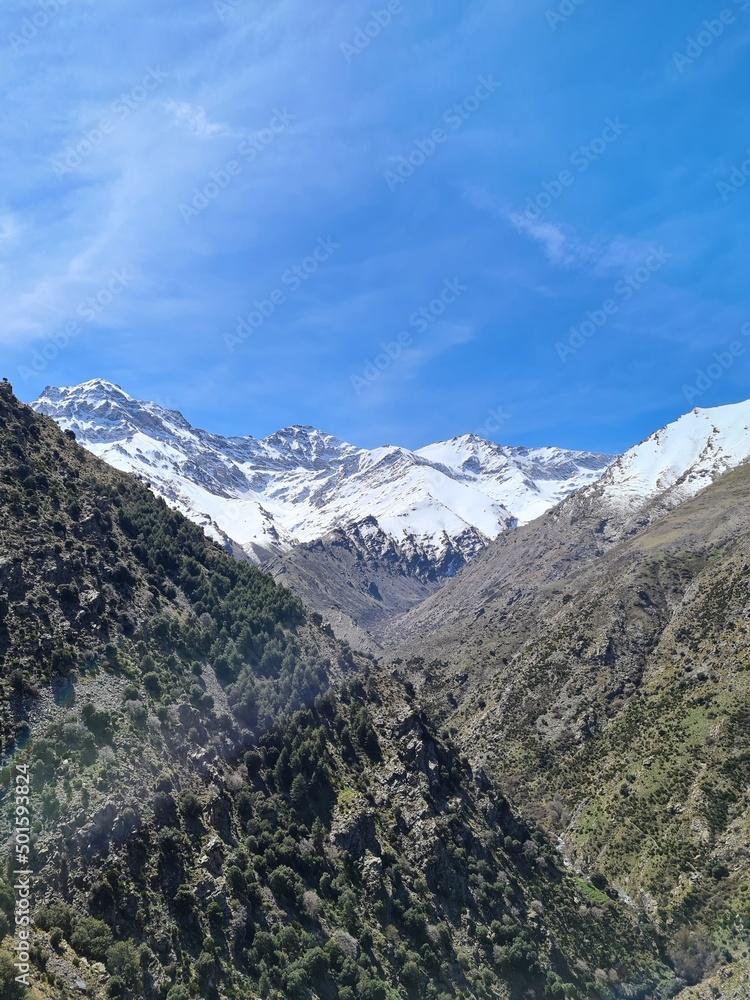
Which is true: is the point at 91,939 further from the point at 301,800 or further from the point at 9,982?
the point at 301,800

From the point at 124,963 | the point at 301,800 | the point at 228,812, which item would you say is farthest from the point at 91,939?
the point at 301,800

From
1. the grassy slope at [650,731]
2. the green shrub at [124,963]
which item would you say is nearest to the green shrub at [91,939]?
the green shrub at [124,963]

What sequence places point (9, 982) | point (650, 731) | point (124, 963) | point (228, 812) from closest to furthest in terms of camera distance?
point (9, 982), point (124, 963), point (228, 812), point (650, 731)

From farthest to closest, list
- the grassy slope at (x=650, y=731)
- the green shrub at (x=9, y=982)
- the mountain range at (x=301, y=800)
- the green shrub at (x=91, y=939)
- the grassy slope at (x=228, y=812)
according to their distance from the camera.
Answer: the grassy slope at (x=650, y=731) < the mountain range at (x=301, y=800) < the grassy slope at (x=228, y=812) < the green shrub at (x=91, y=939) < the green shrub at (x=9, y=982)

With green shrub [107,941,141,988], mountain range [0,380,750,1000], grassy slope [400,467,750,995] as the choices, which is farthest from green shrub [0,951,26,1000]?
grassy slope [400,467,750,995]

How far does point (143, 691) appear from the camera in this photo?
8112 cm

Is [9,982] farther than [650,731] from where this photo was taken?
No

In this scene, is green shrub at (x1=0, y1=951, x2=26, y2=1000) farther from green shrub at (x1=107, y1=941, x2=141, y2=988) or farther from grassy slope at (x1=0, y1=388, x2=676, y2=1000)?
green shrub at (x1=107, y1=941, x2=141, y2=988)

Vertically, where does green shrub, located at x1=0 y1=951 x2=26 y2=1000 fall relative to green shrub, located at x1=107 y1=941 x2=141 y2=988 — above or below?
above

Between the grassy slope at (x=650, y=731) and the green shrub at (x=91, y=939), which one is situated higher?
the green shrub at (x=91, y=939)

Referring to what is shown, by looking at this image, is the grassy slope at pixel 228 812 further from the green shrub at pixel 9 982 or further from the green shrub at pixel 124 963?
the green shrub at pixel 9 982

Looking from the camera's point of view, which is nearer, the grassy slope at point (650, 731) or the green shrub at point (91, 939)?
the green shrub at point (91, 939)

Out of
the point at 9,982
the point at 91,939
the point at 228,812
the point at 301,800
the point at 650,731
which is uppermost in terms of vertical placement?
the point at 9,982

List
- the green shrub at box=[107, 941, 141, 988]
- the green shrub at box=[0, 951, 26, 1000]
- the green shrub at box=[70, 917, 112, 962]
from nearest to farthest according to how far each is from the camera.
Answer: the green shrub at box=[0, 951, 26, 1000]
the green shrub at box=[70, 917, 112, 962]
the green shrub at box=[107, 941, 141, 988]
